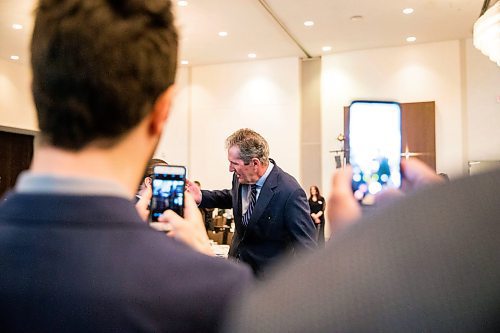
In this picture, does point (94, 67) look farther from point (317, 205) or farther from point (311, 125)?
point (311, 125)

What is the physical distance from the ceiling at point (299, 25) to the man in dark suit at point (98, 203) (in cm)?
603

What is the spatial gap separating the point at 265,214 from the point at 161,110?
7.29 feet

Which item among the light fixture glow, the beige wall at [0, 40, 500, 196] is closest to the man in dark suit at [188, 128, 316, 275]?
the light fixture glow

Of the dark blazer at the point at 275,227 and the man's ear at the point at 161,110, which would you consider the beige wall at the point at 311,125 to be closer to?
the dark blazer at the point at 275,227

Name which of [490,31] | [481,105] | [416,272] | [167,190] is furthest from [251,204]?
[481,105]

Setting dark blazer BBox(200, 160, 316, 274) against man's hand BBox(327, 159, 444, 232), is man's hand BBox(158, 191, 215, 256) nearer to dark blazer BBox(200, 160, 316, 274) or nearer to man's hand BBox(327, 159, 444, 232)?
man's hand BBox(327, 159, 444, 232)

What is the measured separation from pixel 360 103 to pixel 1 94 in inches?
362

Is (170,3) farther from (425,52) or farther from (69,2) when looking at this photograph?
(425,52)

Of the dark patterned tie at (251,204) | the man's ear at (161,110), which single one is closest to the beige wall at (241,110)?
the dark patterned tie at (251,204)

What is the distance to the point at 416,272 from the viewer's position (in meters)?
0.26

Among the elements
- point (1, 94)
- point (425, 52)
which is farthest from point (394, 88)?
point (1, 94)

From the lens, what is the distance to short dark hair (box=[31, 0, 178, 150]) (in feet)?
1.81

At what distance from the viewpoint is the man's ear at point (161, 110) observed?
619 mm

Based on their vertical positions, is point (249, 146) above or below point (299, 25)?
below
